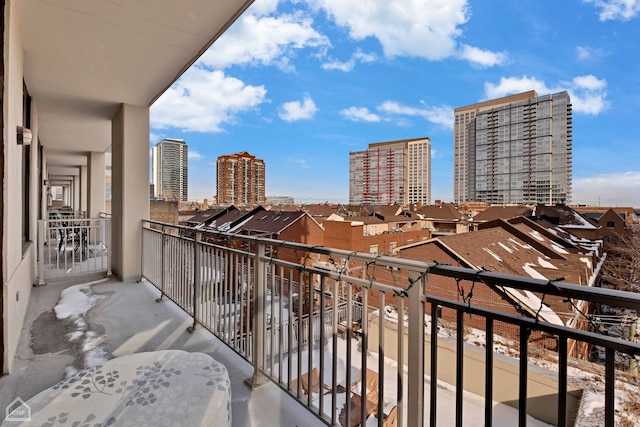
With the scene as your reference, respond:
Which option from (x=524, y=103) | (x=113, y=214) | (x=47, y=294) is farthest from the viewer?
(x=524, y=103)

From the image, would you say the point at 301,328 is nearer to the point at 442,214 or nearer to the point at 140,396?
the point at 140,396

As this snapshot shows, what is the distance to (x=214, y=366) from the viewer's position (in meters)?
1.60

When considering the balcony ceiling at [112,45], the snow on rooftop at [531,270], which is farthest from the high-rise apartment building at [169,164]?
the snow on rooftop at [531,270]

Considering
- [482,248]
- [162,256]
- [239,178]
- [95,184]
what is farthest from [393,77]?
[162,256]

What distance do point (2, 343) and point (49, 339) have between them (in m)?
0.71

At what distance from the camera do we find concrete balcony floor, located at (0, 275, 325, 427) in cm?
177

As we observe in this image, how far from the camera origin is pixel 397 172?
5747cm

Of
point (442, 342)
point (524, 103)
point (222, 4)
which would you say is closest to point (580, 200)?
point (524, 103)

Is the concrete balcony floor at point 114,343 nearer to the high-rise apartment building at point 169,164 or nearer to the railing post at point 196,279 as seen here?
the railing post at point 196,279

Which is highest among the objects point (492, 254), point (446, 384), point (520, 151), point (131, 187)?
point (520, 151)

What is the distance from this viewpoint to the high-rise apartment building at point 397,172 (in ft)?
189

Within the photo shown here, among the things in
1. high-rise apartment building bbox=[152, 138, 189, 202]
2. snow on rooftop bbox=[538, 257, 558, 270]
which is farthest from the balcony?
high-rise apartment building bbox=[152, 138, 189, 202]

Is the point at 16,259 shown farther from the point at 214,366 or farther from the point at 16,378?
the point at 214,366

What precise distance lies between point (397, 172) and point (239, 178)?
32882 millimetres
